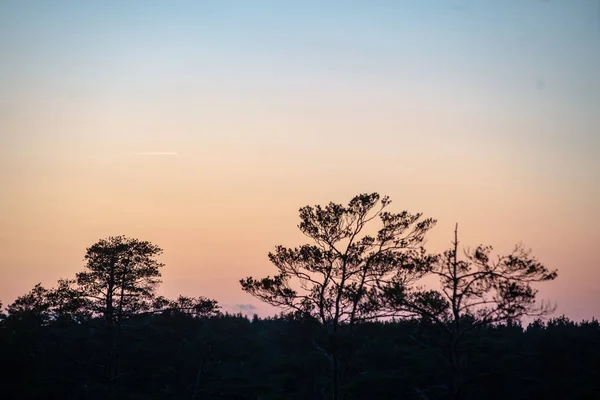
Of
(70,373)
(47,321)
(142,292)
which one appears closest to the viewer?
(142,292)

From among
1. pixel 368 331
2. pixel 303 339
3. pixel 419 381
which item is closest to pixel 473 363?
pixel 419 381

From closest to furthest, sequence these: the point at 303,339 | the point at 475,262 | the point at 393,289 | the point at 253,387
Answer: the point at 475,262 → the point at 393,289 → the point at 253,387 → the point at 303,339

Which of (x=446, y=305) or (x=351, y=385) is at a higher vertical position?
(x=446, y=305)

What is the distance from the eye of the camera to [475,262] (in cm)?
2961

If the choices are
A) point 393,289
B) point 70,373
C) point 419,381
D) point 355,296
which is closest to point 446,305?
point 393,289

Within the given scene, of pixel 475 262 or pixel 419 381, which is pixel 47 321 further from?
pixel 475 262

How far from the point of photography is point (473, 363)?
176 feet

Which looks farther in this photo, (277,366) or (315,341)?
(277,366)

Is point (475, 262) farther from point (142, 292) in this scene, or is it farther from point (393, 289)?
point (142, 292)

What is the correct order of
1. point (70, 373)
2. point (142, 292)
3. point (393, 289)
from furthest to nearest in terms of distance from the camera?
point (70, 373), point (142, 292), point (393, 289)

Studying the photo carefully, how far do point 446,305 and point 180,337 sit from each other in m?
37.6

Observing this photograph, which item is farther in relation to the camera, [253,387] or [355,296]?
[253,387]

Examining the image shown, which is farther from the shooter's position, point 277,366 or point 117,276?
point 277,366

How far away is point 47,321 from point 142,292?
15.9m
